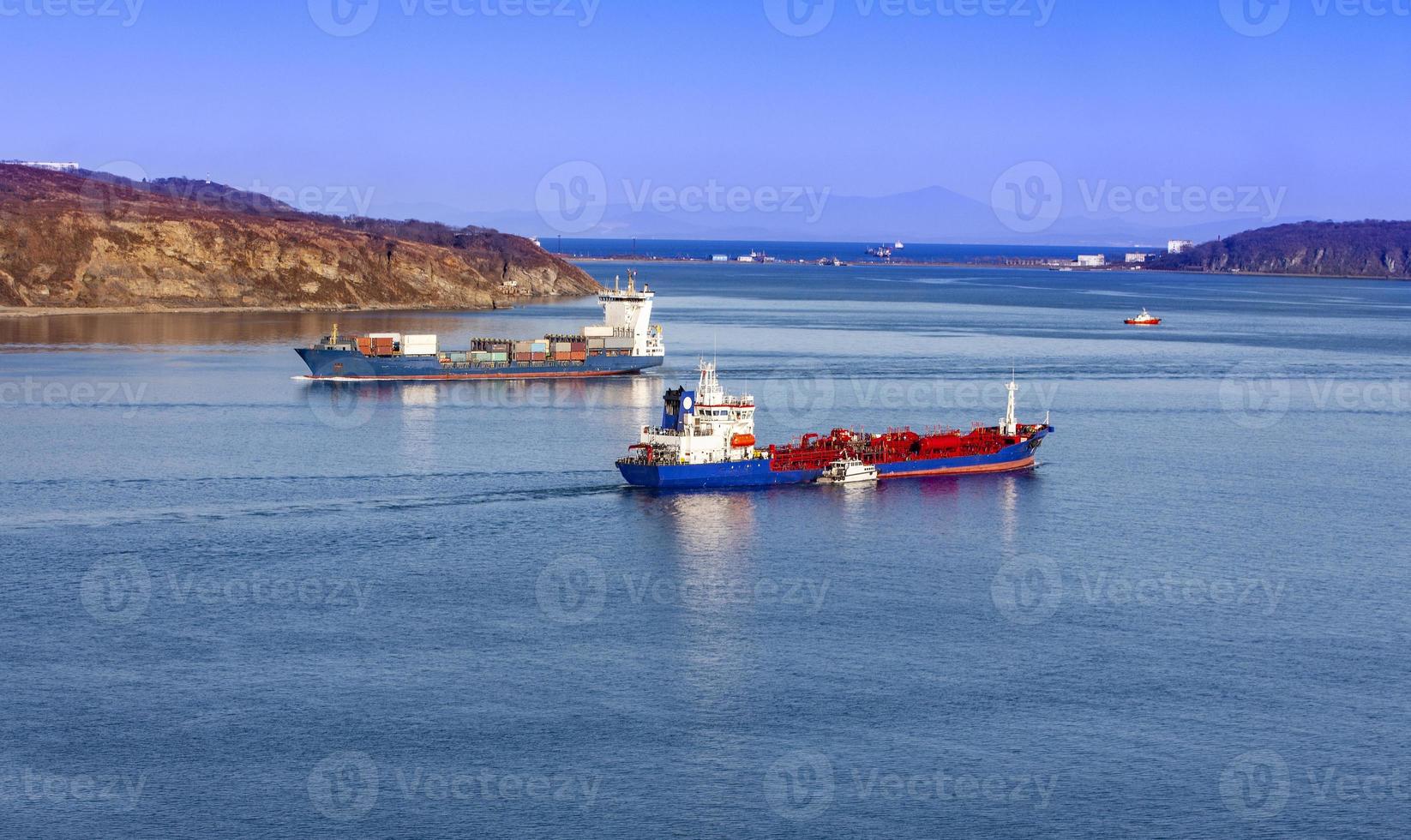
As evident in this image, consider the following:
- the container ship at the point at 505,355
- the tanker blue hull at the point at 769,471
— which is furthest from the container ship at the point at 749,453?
the container ship at the point at 505,355

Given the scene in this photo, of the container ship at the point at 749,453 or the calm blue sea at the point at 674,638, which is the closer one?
the calm blue sea at the point at 674,638

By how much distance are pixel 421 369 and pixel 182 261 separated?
246 ft

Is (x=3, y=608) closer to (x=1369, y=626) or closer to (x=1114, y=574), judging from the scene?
(x=1114, y=574)

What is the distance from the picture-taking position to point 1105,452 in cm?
7556

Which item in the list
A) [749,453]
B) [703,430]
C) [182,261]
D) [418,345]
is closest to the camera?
[703,430]

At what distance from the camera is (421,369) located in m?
107

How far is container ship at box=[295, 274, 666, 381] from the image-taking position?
105 metres

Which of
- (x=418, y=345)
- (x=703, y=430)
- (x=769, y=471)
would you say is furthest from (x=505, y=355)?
(x=769, y=471)

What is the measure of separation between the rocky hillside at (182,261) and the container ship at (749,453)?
361 feet

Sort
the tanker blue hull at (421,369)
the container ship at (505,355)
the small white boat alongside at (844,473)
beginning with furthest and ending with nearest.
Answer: the container ship at (505,355), the tanker blue hull at (421,369), the small white boat alongside at (844,473)

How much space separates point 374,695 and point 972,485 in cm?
3549

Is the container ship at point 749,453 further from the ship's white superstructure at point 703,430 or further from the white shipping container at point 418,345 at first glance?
the white shipping container at point 418,345

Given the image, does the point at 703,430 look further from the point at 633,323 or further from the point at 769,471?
the point at 633,323

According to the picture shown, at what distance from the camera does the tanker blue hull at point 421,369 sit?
343 ft
